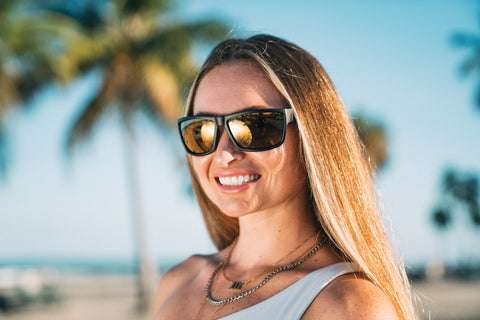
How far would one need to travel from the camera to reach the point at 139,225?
1709 cm

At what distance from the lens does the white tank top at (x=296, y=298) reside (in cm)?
148

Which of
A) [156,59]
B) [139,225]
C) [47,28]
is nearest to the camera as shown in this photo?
[47,28]

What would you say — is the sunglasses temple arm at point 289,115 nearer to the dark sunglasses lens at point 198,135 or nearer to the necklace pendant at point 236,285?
the dark sunglasses lens at point 198,135

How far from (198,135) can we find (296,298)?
665 millimetres

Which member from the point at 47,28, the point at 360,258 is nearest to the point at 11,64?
the point at 47,28

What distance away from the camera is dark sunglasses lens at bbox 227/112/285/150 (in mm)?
1652

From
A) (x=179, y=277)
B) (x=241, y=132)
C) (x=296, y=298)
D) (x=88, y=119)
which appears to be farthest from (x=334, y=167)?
(x=88, y=119)

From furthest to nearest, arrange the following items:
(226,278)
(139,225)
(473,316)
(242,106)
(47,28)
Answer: (139,225) → (47,28) → (473,316) → (226,278) → (242,106)

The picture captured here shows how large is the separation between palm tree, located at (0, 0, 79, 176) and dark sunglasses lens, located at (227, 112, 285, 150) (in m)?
13.6

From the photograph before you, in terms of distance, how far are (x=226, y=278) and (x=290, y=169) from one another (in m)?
0.51

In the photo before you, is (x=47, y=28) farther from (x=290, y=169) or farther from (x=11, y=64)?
(x=290, y=169)

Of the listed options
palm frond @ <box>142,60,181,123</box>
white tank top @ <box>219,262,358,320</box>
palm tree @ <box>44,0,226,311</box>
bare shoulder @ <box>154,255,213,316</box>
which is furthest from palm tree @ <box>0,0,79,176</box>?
white tank top @ <box>219,262,358,320</box>

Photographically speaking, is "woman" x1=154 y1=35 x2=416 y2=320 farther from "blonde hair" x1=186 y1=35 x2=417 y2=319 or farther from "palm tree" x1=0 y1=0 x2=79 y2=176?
"palm tree" x1=0 y1=0 x2=79 y2=176

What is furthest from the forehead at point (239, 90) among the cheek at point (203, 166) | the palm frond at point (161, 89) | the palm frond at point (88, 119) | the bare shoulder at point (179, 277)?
the palm frond at point (88, 119)
